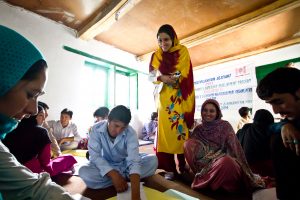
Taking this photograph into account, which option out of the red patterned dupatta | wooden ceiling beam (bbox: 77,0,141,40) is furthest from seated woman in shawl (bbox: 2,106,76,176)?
wooden ceiling beam (bbox: 77,0,141,40)

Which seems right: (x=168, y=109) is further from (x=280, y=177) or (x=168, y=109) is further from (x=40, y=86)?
(x=40, y=86)

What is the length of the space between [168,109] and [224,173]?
793mm

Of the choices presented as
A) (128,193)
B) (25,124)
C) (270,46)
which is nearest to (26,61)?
(128,193)

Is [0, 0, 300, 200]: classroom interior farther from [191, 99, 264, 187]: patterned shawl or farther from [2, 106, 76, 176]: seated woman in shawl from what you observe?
[191, 99, 264, 187]: patterned shawl

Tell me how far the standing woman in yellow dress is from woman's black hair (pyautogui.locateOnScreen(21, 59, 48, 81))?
59.9 inches

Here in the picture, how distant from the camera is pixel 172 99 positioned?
2.07 metres

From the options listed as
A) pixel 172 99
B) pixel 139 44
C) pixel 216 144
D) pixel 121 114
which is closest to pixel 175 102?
pixel 172 99

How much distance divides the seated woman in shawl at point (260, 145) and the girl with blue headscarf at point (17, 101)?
6.19ft

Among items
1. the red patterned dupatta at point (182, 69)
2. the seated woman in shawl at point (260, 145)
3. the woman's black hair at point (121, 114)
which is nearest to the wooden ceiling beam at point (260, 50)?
the seated woman in shawl at point (260, 145)

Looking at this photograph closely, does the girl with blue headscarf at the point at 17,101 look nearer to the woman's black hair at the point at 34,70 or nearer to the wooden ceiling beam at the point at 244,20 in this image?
the woman's black hair at the point at 34,70

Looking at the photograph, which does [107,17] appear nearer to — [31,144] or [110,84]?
[110,84]

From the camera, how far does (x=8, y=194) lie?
0.51 meters

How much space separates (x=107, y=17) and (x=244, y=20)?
233 centimetres

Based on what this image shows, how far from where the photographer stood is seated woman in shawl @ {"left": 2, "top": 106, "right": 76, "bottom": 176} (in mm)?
1494
